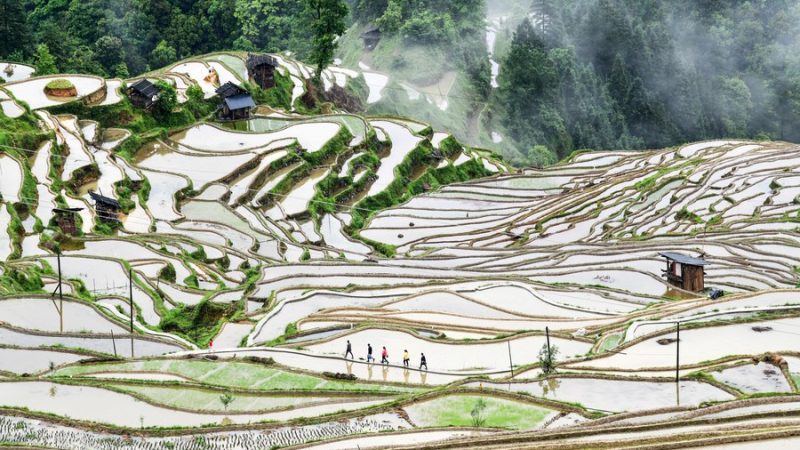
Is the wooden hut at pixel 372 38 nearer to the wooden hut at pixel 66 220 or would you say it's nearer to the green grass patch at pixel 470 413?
the wooden hut at pixel 66 220

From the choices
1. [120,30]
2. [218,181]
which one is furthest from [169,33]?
[218,181]

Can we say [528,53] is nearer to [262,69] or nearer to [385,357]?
[262,69]

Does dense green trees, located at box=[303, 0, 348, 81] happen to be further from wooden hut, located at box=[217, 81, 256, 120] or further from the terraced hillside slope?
wooden hut, located at box=[217, 81, 256, 120]

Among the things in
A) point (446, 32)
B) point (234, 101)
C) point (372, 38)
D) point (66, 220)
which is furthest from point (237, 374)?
point (372, 38)

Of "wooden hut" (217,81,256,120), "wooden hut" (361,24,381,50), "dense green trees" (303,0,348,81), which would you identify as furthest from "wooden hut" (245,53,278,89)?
"wooden hut" (361,24,381,50)

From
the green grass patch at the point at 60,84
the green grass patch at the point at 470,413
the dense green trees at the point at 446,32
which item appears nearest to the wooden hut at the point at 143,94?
the green grass patch at the point at 60,84

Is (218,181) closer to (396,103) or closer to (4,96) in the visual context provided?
(4,96)

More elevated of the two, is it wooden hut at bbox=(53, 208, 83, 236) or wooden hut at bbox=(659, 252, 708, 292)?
wooden hut at bbox=(53, 208, 83, 236)

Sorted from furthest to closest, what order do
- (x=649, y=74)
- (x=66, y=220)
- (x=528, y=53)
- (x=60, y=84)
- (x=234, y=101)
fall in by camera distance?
(x=649, y=74), (x=528, y=53), (x=234, y=101), (x=60, y=84), (x=66, y=220)
